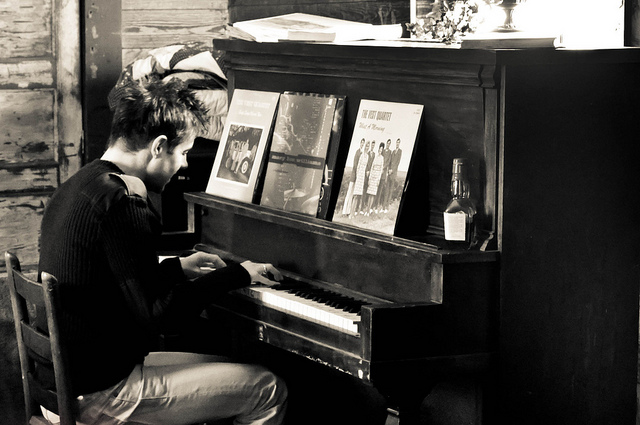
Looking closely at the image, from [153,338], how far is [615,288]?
4.24ft

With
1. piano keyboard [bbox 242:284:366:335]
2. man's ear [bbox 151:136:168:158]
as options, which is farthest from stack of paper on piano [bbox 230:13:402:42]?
piano keyboard [bbox 242:284:366:335]

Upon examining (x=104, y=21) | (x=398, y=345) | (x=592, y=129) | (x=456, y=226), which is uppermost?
(x=104, y=21)

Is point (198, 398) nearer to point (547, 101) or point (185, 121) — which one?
point (185, 121)

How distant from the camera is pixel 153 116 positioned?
286 centimetres

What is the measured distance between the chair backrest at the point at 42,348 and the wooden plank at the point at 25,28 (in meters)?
1.91

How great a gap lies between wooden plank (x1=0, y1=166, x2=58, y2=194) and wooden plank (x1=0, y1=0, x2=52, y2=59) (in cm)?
50

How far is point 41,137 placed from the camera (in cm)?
462

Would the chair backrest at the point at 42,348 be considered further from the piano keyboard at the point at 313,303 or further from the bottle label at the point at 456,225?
the bottle label at the point at 456,225

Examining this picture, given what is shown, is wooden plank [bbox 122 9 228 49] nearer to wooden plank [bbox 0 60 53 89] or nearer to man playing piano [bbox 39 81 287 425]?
wooden plank [bbox 0 60 53 89]

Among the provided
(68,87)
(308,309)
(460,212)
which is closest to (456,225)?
(460,212)

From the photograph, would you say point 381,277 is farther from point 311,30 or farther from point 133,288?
point 311,30

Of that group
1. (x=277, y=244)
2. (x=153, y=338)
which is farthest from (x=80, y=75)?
(x=153, y=338)

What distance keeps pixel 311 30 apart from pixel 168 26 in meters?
1.64

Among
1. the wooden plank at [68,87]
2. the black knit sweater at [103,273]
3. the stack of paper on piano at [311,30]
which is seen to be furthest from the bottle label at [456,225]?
the wooden plank at [68,87]
